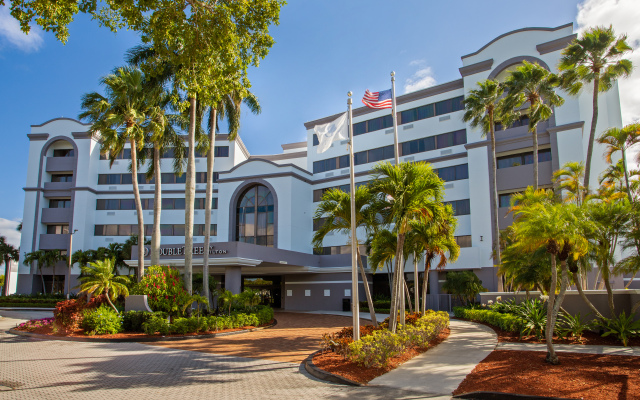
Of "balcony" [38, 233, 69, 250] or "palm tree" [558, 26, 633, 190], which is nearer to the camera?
"palm tree" [558, 26, 633, 190]

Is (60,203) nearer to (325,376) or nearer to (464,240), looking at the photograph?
(464,240)

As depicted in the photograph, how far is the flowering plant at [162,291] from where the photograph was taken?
64.1 feet

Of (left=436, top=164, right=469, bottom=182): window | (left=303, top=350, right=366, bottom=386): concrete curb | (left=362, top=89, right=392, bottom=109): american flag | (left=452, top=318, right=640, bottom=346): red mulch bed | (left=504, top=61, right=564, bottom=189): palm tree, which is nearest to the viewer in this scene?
(left=303, top=350, right=366, bottom=386): concrete curb

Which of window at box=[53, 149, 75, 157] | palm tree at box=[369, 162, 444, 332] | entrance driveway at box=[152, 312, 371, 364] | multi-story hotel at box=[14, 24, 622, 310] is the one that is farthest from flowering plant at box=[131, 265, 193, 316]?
window at box=[53, 149, 75, 157]

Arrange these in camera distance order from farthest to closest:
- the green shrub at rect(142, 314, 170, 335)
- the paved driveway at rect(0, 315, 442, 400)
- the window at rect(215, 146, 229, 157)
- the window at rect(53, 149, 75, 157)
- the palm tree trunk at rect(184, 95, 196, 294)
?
the window at rect(53, 149, 75, 157) < the window at rect(215, 146, 229, 157) < the palm tree trunk at rect(184, 95, 196, 294) < the green shrub at rect(142, 314, 170, 335) < the paved driveway at rect(0, 315, 442, 400)

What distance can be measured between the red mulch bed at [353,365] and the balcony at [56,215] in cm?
4131

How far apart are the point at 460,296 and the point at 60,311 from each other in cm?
2320

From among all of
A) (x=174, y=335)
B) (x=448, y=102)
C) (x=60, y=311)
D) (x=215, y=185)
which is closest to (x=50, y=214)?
(x=215, y=185)

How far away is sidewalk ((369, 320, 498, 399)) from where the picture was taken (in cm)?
941

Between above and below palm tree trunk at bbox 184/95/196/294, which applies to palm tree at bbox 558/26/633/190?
above

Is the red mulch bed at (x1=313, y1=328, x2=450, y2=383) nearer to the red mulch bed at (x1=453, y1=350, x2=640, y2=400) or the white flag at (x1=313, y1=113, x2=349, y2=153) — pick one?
the red mulch bed at (x1=453, y1=350, x2=640, y2=400)

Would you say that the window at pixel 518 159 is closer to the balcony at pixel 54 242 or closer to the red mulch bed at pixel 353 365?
the red mulch bed at pixel 353 365

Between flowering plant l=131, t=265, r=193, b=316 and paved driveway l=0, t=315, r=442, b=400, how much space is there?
4.52 m

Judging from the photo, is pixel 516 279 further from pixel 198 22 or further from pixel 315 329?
pixel 198 22
